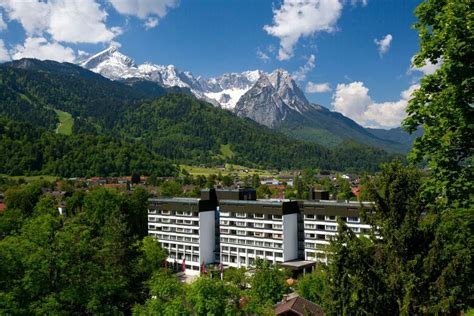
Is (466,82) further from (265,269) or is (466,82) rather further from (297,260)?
(297,260)

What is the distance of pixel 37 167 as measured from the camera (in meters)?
198

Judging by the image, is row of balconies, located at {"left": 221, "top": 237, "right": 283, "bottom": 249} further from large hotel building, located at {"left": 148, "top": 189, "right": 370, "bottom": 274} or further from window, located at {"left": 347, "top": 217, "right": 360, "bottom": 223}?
window, located at {"left": 347, "top": 217, "right": 360, "bottom": 223}

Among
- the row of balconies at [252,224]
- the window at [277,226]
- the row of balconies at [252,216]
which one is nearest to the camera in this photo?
the window at [277,226]

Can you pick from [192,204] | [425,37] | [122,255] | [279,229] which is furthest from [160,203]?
[425,37]

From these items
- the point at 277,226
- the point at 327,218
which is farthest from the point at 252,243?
the point at 327,218

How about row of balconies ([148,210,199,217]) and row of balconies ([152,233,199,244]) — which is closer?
row of balconies ([148,210,199,217])

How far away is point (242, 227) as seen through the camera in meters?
74.4

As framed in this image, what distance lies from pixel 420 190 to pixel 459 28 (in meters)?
Answer: 5.08

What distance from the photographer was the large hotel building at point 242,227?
224ft

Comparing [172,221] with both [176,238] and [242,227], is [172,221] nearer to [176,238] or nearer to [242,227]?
[176,238]

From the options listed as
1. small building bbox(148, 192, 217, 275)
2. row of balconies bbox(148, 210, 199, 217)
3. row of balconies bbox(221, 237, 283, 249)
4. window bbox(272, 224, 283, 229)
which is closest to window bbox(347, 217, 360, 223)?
window bbox(272, 224, 283, 229)

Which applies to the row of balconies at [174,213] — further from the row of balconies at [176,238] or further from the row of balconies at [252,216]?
the row of balconies at [252,216]

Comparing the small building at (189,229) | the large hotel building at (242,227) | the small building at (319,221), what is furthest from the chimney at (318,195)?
the small building at (189,229)

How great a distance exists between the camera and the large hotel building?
68.3 metres
